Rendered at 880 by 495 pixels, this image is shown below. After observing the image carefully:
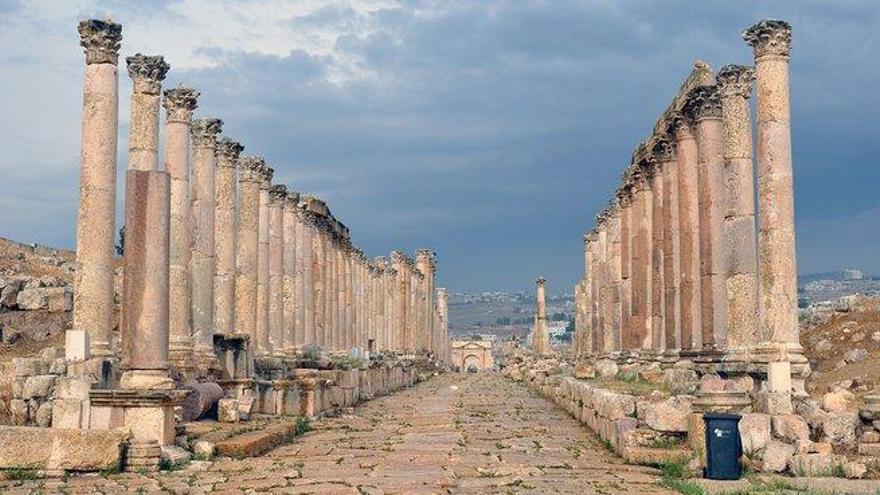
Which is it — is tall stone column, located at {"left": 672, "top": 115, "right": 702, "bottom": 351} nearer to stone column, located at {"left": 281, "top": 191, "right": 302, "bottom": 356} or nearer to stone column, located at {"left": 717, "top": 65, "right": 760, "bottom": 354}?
stone column, located at {"left": 717, "top": 65, "right": 760, "bottom": 354}

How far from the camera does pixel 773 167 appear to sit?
751 inches

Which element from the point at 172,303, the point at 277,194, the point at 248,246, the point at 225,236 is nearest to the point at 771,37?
the point at 172,303

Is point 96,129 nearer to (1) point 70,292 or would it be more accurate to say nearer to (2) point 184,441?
(2) point 184,441

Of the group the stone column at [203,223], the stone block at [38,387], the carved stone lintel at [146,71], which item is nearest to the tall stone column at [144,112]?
the carved stone lintel at [146,71]

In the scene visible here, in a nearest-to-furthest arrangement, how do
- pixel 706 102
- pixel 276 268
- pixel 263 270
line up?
pixel 706 102 → pixel 263 270 → pixel 276 268

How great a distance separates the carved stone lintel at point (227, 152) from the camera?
27.8 metres

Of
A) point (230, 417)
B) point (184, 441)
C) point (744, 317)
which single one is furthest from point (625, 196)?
point (184, 441)

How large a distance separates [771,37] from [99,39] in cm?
1204

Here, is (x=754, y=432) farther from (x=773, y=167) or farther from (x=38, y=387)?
(x=38, y=387)

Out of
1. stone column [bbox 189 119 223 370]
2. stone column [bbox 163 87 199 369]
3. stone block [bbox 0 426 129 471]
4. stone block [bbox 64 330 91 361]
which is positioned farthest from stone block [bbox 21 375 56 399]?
stone column [bbox 189 119 223 370]

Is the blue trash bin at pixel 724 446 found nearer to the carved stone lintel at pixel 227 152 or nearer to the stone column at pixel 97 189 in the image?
the stone column at pixel 97 189

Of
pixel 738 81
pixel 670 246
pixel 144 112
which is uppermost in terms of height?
pixel 738 81

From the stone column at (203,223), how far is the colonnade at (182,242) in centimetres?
3

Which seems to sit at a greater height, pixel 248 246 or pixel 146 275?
pixel 248 246
